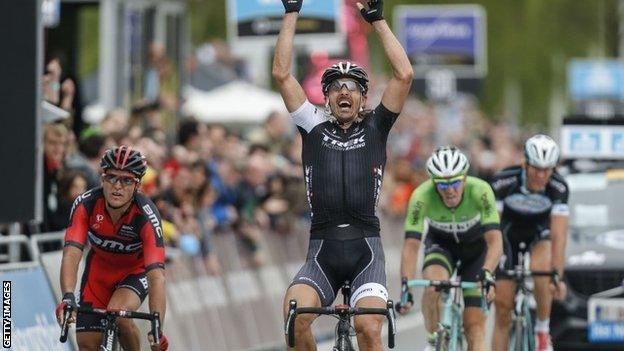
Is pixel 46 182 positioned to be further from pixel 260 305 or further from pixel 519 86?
pixel 519 86

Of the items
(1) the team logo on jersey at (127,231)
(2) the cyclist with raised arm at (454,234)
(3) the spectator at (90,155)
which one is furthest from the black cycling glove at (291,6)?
(3) the spectator at (90,155)

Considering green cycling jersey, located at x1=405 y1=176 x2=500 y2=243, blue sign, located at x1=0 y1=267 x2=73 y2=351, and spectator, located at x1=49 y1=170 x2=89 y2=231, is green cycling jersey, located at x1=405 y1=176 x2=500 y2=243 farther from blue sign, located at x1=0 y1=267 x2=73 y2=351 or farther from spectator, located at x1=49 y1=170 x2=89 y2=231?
spectator, located at x1=49 y1=170 x2=89 y2=231

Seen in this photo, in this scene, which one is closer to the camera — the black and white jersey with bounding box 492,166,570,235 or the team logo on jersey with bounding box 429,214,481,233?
the team logo on jersey with bounding box 429,214,481,233

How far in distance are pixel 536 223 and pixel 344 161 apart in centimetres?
479

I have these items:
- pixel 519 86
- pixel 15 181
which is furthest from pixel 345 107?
pixel 519 86

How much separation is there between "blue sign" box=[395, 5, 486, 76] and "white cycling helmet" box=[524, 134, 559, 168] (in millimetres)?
26672

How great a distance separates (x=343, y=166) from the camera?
10789 millimetres

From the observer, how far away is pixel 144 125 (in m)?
18.9

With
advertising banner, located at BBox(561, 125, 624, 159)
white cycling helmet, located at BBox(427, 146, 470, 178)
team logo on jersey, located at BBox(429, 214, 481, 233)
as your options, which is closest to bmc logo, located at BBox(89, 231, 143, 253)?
white cycling helmet, located at BBox(427, 146, 470, 178)

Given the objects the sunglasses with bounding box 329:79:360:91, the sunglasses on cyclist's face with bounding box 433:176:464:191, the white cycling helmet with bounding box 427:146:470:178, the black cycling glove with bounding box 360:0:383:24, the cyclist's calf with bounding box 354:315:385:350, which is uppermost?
the black cycling glove with bounding box 360:0:383:24

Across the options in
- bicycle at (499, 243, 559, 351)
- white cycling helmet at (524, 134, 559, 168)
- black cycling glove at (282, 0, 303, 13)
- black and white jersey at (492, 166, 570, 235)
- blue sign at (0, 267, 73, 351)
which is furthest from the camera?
black and white jersey at (492, 166, 570, 235)

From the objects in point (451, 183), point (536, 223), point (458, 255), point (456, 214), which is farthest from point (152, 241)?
point (536, 223)

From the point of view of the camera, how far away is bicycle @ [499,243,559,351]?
1478 cm

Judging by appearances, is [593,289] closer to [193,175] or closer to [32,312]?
[193,175]
